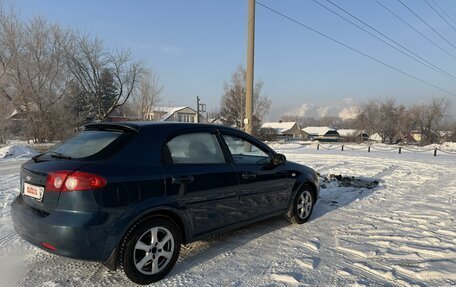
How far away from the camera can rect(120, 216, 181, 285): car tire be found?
3.38 m

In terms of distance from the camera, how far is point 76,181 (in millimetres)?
3199

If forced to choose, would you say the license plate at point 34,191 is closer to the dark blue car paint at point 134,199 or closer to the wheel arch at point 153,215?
the dark blue car paint at point 134,199

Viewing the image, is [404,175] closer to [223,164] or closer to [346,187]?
[346,187]

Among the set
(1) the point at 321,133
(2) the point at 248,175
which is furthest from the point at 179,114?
(2) the point at 248,175

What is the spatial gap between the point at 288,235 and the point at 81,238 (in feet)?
9.74

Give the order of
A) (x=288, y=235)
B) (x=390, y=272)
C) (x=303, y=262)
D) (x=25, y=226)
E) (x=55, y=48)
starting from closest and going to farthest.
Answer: (x=25, y=226) → (x=390, y=272) → (x=303, y=262) → (x=288, y=235) → (x=55, y=48)

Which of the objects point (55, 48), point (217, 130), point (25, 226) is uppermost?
point (55, 48)

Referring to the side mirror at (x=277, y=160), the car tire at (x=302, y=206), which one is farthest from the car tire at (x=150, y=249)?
the car tire at (x=302, y=206)

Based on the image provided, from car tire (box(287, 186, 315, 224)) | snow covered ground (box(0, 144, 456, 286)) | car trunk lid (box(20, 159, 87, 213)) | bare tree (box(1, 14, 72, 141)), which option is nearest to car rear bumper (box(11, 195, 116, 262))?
car trunk lid (box(20, 159, 87, 213))

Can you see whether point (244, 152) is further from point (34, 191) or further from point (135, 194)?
point (34, 191)

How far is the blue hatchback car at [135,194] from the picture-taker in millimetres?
3203

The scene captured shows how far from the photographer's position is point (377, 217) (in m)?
6.25

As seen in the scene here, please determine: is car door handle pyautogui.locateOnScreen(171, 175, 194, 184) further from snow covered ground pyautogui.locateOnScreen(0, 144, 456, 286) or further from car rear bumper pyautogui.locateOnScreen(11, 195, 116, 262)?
snow covered ground pyautogui.locateOnScreen(0, 144, 456, 286)

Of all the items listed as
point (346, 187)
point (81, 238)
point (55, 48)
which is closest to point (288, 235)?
point (81, 238)
